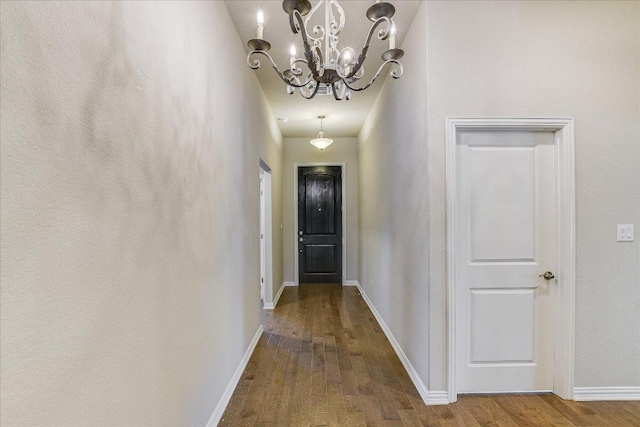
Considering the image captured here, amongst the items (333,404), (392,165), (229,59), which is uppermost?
(229,59)

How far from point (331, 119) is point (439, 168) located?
9.78 feet

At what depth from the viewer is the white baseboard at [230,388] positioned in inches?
80.3

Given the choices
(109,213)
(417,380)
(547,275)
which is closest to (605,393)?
(547,275)

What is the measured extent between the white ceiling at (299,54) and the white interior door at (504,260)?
119cm

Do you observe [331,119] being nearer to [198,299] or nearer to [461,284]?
[461,284]

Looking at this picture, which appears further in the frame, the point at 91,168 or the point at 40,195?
the point at 91,168

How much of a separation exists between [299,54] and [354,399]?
294 cm

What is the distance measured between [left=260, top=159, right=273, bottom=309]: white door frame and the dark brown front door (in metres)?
1.36

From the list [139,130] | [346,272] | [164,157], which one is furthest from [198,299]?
[346,272]

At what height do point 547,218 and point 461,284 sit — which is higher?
point 547,218

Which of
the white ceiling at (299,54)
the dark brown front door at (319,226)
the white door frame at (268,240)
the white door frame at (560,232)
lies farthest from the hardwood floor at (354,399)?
the white ceiling at (299,54)

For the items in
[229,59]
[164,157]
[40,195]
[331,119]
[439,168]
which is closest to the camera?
[40,195]

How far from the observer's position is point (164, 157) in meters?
1.42

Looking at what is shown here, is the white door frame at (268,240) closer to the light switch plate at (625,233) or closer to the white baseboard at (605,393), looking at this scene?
the white baseboard at (605,393)
